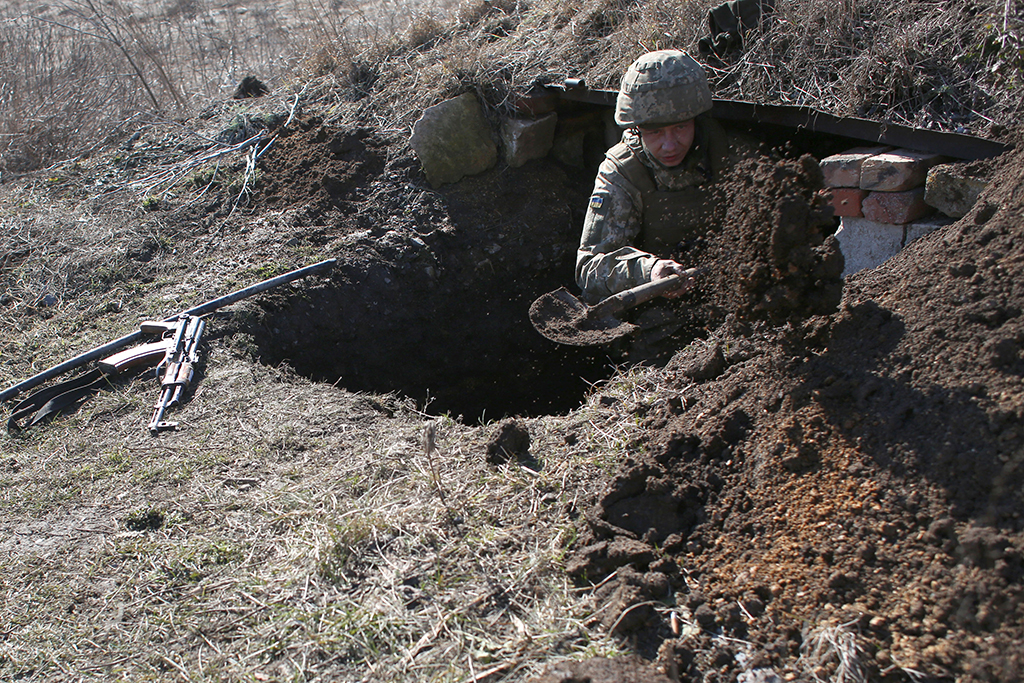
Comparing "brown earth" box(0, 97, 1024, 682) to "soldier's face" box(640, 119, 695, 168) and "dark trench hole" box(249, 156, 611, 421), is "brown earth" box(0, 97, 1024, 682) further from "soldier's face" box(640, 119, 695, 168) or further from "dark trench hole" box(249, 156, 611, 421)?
"dark trench hole" box(249, 156, 611, 421)

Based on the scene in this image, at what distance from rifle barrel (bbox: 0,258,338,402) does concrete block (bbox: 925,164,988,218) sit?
327cm

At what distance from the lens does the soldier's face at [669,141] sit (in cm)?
345

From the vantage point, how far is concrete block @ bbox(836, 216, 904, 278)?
3074mm

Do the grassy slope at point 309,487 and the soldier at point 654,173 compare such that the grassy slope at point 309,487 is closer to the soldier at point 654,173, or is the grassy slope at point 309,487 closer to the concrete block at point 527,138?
the concrete block at point 527,138

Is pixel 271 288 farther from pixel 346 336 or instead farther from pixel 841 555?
pixel 841 555

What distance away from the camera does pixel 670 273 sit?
308 centimetres

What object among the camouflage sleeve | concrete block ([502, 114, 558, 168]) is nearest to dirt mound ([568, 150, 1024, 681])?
the camouflage sleeve

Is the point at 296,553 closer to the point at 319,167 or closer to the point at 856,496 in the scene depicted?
the point at 856,496

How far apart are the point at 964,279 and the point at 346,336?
3.25m

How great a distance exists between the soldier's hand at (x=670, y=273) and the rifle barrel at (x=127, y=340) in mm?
2204

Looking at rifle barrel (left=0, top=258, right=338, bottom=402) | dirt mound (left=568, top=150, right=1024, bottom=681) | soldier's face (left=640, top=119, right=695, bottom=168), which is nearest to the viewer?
dirt mound (left=568, top=150, right=1024, bottom=681)

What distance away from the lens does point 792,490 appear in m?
1.93

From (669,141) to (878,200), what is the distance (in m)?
0.99

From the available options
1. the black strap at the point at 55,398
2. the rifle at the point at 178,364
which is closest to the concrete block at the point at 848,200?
the rifle at the point at 178,364
